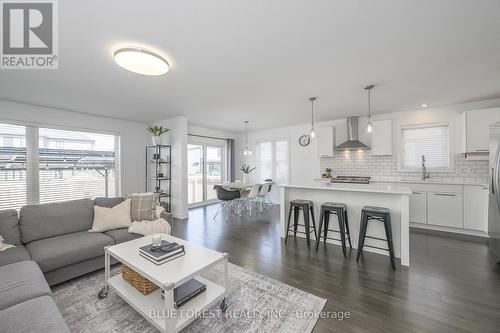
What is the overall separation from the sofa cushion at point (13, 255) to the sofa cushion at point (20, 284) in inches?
7.8

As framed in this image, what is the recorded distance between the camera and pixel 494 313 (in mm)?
1733

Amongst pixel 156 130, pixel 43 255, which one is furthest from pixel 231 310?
pixel 156 130

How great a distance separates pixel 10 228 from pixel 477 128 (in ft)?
22.9

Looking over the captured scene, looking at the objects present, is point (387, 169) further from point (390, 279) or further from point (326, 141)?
point (390, 279)

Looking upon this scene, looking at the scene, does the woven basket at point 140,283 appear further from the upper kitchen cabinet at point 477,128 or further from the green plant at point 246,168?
the upper kitchen cabinet at point 477,128

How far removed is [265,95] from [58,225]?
11.1 feet

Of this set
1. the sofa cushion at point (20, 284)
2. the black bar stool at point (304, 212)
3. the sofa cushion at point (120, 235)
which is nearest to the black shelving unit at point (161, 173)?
the sofa cushion at point (120, 235)

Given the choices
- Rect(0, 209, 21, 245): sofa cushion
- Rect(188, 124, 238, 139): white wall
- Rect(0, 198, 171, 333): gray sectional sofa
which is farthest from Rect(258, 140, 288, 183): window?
Rect(0, 209, 21, 245): sofa cushion

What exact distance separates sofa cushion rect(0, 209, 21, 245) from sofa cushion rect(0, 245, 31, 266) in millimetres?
191

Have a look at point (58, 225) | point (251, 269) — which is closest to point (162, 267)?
point (251, 269)

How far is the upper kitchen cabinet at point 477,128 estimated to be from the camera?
3.47 metres

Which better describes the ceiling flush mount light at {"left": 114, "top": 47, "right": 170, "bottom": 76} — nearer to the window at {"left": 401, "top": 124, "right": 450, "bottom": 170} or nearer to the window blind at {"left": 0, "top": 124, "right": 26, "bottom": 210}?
the window blind at {"left": 0, "top": 124, "right": 26, "bottom": 210}

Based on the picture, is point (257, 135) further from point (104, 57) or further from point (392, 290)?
point (392, 290)

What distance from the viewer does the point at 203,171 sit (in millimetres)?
6520
